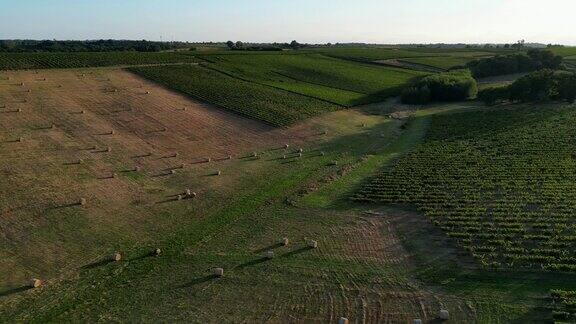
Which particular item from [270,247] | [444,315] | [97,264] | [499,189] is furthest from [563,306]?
[97,264]

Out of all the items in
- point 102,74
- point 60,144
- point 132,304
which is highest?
point 102,74

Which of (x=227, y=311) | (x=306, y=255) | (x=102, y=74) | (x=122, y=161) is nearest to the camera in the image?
(x=227, y=311)

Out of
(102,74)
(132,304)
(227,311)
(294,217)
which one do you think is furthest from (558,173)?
(102,74)

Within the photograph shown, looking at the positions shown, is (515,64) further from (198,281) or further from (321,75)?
(198,281)

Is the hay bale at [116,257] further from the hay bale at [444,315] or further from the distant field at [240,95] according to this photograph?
the distant field at [240,95]

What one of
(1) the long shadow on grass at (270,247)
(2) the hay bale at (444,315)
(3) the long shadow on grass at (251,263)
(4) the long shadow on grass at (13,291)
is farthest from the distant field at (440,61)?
(4) the long shadow on grass at (13,291)

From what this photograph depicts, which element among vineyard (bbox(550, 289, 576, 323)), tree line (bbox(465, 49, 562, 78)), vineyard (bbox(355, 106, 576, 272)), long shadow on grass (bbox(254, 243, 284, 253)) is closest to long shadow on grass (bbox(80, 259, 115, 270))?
long shadow on grass (bbox(254, 243, 284, 253))

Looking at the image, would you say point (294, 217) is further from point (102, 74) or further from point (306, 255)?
point (102, 74)

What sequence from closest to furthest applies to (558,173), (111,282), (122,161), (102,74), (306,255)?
(111,282)
(306,255)
(558,173)
(122,161)
(102,74)
